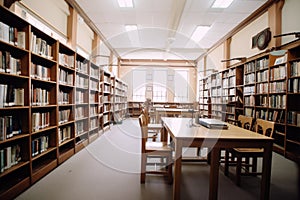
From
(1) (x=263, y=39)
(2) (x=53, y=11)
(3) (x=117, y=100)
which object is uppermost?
(2) (x=53, y=11)

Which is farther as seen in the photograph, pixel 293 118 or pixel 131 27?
pixel 131 27

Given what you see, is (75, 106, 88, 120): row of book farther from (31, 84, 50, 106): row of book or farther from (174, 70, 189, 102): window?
(174, 70, 189, 102): window

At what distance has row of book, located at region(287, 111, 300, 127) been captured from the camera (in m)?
3.22

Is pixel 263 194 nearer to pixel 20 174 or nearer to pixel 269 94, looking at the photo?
pixel 20 174

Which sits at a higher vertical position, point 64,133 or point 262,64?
point 262,64

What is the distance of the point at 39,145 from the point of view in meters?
2.39

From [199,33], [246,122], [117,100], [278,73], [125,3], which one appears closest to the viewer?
[246,122]

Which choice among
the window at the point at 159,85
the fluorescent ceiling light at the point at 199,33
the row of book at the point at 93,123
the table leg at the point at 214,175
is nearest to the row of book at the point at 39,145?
the row of book at the point at 93,123

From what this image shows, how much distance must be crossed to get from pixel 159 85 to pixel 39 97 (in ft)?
29.5

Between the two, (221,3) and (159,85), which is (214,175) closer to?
(221,3)

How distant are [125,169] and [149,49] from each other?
6.67m

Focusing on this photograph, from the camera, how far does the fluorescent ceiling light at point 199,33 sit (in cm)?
600

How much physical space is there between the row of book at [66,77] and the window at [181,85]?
8239 millimetres

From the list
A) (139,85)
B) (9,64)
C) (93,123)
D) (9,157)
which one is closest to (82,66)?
(93,123)
